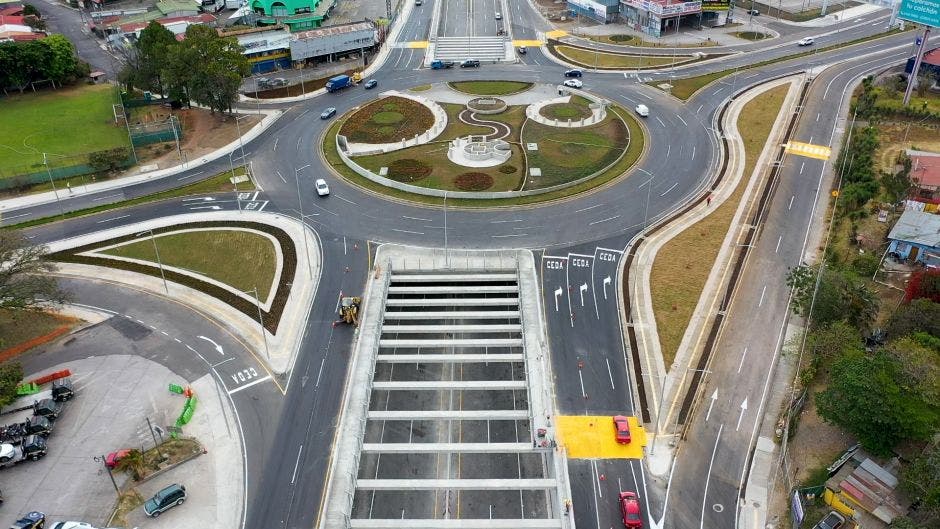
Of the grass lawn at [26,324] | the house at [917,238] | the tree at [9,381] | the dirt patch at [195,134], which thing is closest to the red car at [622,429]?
the house at [917,238]

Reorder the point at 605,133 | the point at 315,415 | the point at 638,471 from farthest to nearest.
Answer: the point at 605,133 < the point at 315,415 < the point at 638,471

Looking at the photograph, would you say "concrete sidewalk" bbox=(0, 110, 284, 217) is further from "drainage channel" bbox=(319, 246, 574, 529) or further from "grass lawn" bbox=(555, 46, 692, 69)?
"grass lawn" bbox=(555, 46, 692, 69)

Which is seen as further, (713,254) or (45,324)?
(713,254)

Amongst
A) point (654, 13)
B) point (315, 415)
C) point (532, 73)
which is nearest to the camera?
point (315, 415)

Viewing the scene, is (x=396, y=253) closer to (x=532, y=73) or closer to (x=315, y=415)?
(x=315, y=415)

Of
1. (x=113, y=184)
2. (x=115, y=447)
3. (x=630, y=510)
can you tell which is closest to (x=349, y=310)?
(x=115, y=447)

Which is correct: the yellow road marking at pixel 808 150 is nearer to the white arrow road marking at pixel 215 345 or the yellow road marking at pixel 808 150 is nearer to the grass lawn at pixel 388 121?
the grass lawn at pixel 388 121

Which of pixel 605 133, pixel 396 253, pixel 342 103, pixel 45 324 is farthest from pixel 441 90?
A: pixel 45 324

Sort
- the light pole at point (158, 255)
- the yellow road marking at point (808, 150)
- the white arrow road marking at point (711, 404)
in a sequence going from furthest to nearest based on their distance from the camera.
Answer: the yellow road marking at point (808, 150) < the light pole at point (158, 255) < the white arrow road marking at point (711, 404)
